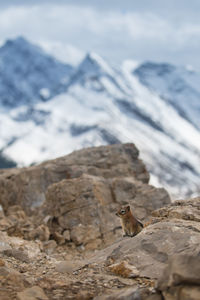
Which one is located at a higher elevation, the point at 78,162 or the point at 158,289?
the point at 78,162

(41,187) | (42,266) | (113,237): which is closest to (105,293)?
(42,266)

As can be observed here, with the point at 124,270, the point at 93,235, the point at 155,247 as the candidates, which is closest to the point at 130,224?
the point at 155,247

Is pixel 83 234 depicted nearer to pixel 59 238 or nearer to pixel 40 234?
pixel 59 238

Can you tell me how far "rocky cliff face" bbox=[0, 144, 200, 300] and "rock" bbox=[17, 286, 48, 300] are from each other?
18 millimetres

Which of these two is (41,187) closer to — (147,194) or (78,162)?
(78,162)

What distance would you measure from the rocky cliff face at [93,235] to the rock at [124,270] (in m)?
0.02

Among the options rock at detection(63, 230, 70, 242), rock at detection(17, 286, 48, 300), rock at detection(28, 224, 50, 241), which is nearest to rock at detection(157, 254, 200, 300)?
rock at detection(17, 286, 48, 300)

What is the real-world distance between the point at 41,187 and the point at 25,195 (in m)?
1.48

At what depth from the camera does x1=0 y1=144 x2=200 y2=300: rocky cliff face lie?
22.4ft

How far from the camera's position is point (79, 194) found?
2330cm

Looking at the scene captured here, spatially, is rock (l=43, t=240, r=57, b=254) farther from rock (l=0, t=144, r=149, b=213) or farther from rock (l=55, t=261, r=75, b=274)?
rock (l=55, t=261, r=75, b=274)

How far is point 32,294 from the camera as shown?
6.71 metres

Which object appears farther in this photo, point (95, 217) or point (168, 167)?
point (168, 167)

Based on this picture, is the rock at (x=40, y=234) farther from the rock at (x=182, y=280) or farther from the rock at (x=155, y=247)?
the rock at (x=182, y=280)
